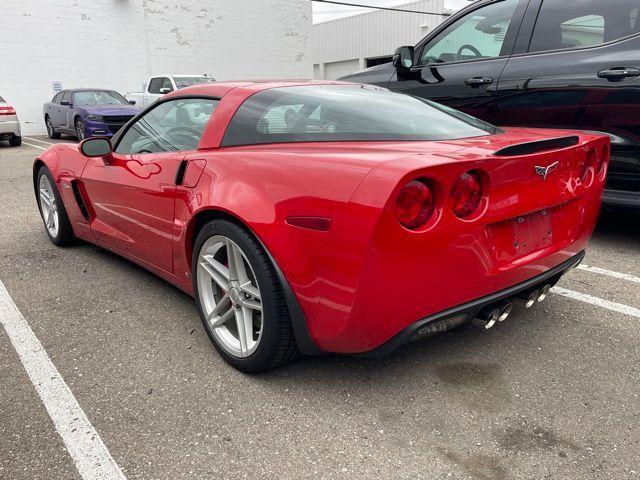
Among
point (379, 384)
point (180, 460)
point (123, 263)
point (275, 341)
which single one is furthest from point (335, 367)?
point (123, 263)

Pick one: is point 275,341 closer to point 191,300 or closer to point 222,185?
point 222,185

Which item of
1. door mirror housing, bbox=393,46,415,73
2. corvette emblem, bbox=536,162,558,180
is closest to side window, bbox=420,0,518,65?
door mirror housing, bbox=393,46,415,73

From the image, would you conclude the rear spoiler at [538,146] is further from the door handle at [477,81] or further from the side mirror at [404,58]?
the side mirror at [404,58]

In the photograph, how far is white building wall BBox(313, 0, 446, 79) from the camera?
27.2m

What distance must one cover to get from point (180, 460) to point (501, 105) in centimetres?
356

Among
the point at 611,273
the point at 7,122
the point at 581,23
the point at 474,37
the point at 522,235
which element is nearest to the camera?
the point at 522,235

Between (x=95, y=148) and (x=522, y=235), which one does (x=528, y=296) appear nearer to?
(x=522, y=235)

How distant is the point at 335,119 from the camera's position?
2.43 m

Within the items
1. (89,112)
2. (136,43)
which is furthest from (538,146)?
(136,43)

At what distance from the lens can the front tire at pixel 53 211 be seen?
13.3 feet

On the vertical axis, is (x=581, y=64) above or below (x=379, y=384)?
above

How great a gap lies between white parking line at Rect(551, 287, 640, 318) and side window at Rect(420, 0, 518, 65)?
2134 mm

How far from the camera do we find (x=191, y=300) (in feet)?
10.5

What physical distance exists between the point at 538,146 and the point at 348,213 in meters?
0.91
